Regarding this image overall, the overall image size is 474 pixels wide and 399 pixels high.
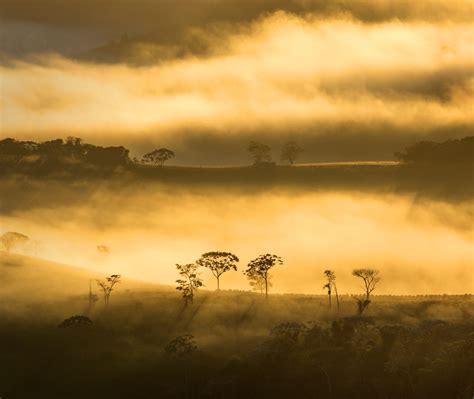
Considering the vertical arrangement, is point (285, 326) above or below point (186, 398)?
above

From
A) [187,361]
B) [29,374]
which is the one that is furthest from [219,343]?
[29,374]

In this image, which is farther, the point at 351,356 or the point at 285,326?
the point at 285,326

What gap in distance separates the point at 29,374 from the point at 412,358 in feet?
246

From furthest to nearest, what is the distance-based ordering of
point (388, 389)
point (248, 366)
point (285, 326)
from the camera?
1. point (285, 326)
2. point (248, 366)
3. point (388, 389)

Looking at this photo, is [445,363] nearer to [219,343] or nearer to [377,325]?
[377,325]

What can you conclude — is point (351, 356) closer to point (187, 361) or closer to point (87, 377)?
point (187, 361)

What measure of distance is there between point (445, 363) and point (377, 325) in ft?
78.0

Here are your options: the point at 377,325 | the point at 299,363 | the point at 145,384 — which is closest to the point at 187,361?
the point at 145,384

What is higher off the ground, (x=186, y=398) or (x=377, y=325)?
(x=377, y=325)

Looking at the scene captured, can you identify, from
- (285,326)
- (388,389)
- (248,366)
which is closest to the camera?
(388,389)

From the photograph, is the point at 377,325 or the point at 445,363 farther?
the point at 377,325

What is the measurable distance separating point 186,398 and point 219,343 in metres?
19.0

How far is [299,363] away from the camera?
598 ft

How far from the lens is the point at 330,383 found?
175750mm
